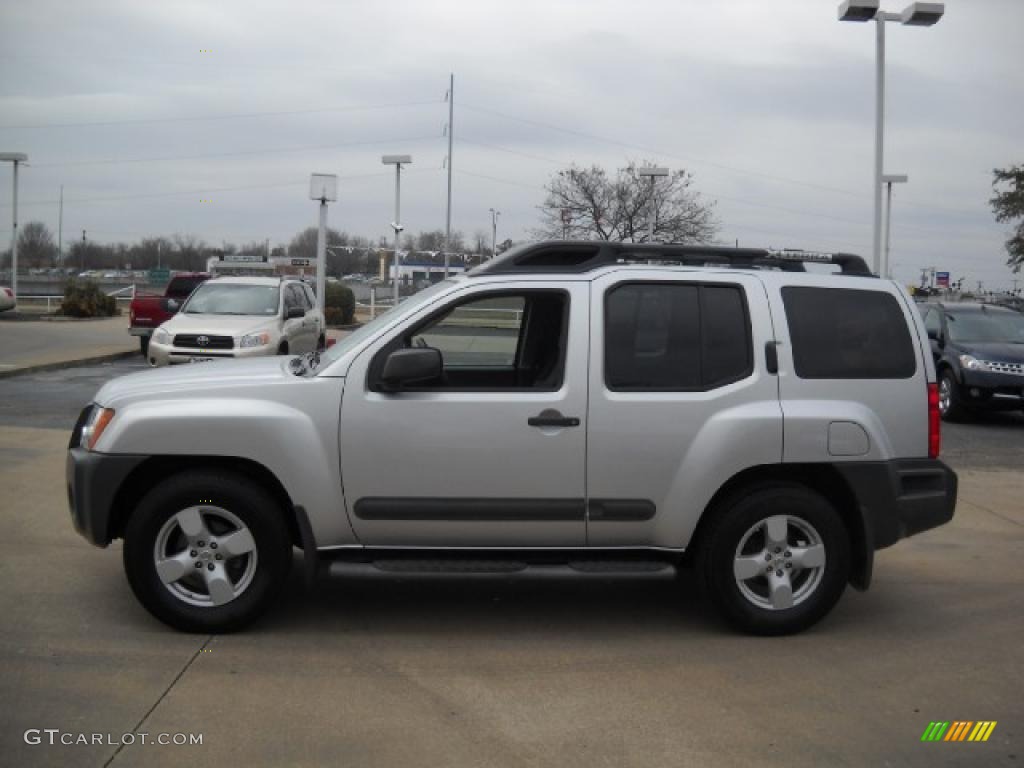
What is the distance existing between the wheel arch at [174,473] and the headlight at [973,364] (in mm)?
11902

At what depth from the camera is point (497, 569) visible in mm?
5512

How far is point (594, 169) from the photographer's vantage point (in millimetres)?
45781

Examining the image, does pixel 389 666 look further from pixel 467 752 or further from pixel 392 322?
pixel 392 322

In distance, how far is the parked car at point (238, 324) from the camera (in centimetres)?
1619

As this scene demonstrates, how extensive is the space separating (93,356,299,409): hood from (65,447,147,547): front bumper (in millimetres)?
298

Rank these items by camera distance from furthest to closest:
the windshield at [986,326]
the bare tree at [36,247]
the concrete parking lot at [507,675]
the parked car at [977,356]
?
the bare tree at [36,247] → the windshield at [986,326] → the parked car at [977,356] → the concrete parking lot at [507,675]

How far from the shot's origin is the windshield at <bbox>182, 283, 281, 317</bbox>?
17.5 m

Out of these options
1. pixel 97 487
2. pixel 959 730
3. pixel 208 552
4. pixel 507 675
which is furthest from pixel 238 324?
pixel 959 730

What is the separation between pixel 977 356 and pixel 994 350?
0.28m

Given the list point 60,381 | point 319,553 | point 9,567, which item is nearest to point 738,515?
point 319,553

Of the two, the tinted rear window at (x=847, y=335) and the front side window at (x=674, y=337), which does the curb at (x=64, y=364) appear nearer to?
the front side window at (x=674, y=337)

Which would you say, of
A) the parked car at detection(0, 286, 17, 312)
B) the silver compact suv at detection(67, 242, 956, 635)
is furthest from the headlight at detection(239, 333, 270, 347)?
the parked car at detection(0, 286, 17, 312)

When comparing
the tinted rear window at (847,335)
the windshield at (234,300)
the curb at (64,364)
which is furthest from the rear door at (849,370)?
the curb at (64,364)

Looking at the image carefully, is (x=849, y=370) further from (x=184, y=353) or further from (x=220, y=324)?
(x=220, y=324)
